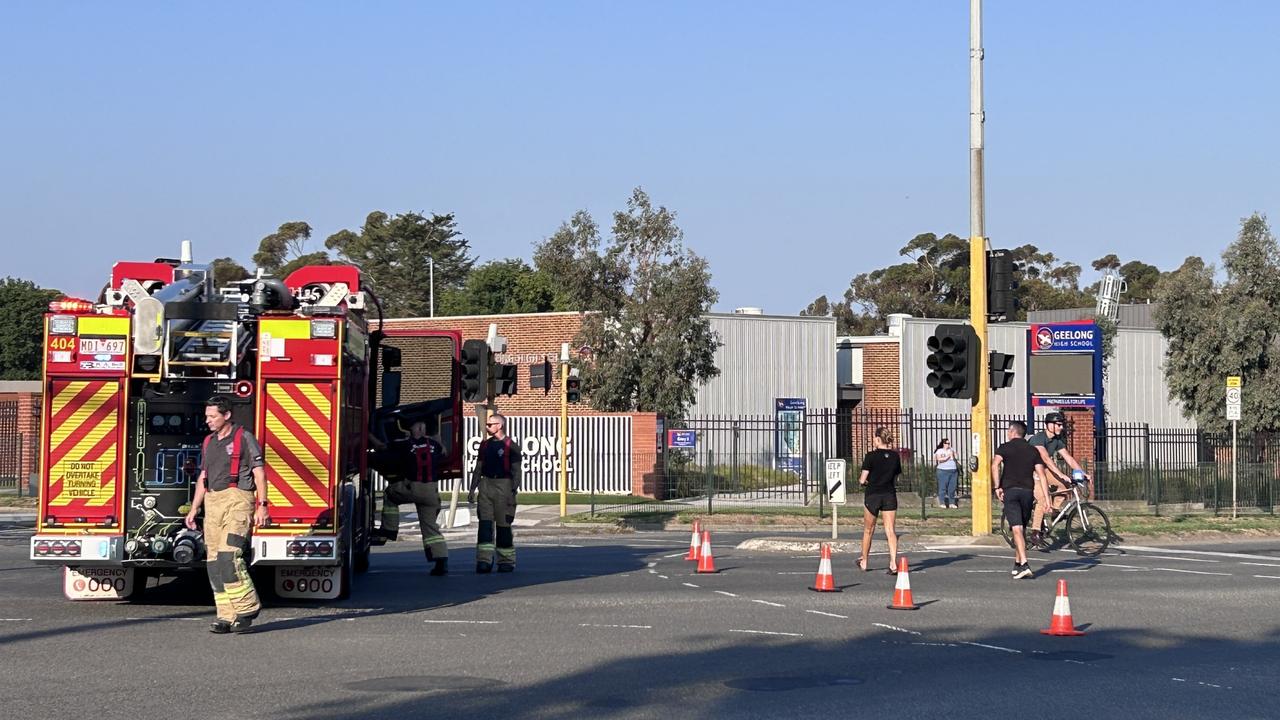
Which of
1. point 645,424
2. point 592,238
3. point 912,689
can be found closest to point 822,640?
point 912,689

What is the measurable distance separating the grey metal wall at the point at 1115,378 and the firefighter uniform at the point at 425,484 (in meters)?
39.3

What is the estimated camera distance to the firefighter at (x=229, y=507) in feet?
42.2

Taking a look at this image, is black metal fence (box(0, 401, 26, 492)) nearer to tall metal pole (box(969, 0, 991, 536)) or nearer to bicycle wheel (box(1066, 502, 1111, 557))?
tall metal pole (box(969, 0, 991, 536))

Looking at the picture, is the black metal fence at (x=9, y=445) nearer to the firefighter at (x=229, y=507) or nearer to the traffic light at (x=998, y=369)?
the traffic light at (x=998, y=369)

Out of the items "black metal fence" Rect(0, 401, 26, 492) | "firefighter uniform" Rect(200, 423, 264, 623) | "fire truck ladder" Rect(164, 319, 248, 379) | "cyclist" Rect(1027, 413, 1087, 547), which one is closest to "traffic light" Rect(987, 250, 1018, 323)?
"cyclist" Rect(1027, 413, 1087, 547)

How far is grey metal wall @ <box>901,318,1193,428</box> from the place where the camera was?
5703 centimetres

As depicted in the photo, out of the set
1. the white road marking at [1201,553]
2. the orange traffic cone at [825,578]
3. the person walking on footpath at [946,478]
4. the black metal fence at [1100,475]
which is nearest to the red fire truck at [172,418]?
the orange traffic cone at [825,578]

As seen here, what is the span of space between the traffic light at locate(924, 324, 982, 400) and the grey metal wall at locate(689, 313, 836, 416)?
2868 cm

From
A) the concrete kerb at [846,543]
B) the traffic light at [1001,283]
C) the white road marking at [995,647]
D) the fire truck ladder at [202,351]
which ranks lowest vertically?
the white road marking at [995,647]

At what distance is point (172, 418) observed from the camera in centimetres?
1440

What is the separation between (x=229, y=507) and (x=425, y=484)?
6.04 m

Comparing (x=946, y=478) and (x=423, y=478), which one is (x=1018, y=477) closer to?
(x=423, y=478)

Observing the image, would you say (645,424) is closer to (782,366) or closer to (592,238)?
(592,238)

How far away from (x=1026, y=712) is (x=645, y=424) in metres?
30.0
